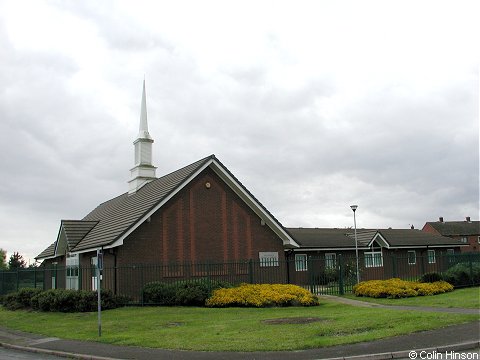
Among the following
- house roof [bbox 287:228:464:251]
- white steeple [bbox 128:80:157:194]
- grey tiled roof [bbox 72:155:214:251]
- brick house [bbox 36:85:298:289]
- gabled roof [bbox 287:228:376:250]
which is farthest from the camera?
house roof [bbox 287:228:464:251]

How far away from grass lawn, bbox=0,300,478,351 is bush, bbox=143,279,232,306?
2.48 ft

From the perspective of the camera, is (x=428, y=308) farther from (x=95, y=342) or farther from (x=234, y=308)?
(x=95, y=342)

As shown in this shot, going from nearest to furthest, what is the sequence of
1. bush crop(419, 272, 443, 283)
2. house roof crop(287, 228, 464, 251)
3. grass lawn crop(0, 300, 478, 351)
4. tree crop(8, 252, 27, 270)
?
grass lawn crop(0, 300, 478, 351)
bush crop(419, 272, 443, 283)
house roof crop(287, 228, 464, 251)
tree crop(8, 252, 27, 270)

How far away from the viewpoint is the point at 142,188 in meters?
31.4

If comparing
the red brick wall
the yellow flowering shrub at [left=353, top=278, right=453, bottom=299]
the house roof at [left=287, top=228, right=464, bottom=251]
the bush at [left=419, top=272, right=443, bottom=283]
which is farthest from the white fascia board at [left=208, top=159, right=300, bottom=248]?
the bush at [left=419, top=272, right=443, bottom=283]

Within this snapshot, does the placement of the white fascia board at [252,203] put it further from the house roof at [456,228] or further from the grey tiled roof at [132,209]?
the house roof at [456,228]

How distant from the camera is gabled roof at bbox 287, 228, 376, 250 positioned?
1415 inches

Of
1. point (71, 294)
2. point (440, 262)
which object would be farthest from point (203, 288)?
point (440, 262)

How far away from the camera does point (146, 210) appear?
23.9 meters

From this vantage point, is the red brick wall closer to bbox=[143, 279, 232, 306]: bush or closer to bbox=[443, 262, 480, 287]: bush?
bbox=[143, 279, 232, 306]: bush

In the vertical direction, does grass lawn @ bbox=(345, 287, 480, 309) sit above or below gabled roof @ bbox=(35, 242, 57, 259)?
below

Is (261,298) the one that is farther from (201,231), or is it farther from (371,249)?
(371,249)

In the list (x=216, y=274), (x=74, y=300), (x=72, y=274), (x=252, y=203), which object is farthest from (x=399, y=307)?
(x=72, y=274)

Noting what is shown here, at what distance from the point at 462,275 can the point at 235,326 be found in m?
15.5
